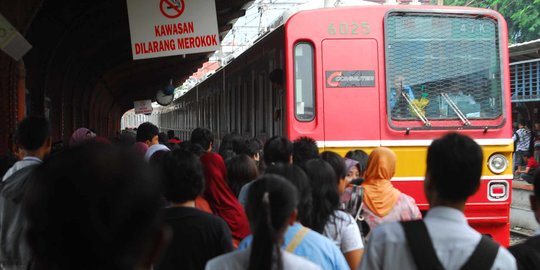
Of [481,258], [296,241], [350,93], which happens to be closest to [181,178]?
[296,241]

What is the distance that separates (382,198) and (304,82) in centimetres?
277

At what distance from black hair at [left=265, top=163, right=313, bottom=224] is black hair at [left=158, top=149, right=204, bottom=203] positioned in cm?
38

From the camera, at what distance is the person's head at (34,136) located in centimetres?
376

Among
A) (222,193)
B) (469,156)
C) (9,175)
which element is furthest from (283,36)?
(469,156)

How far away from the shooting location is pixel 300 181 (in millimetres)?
2789

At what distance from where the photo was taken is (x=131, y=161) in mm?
1290

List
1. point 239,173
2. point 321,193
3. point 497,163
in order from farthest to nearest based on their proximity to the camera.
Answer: point 497,163, point 239,173, point 321,193

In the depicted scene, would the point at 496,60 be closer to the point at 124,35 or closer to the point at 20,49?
the point at 20,49

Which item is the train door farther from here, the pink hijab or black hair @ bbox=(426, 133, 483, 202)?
black hair @ bbox=(426, 133, 483, 202)

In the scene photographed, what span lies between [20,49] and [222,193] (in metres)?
3.53

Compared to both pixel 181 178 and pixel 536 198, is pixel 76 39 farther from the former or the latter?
pixel 536 198

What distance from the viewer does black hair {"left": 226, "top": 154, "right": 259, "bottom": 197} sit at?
4652 millimetres

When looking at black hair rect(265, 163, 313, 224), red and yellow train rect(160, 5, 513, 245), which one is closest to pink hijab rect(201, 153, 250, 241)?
black hair rect(265, 163, 313, 224)

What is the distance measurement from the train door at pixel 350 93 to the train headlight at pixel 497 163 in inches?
45.1
